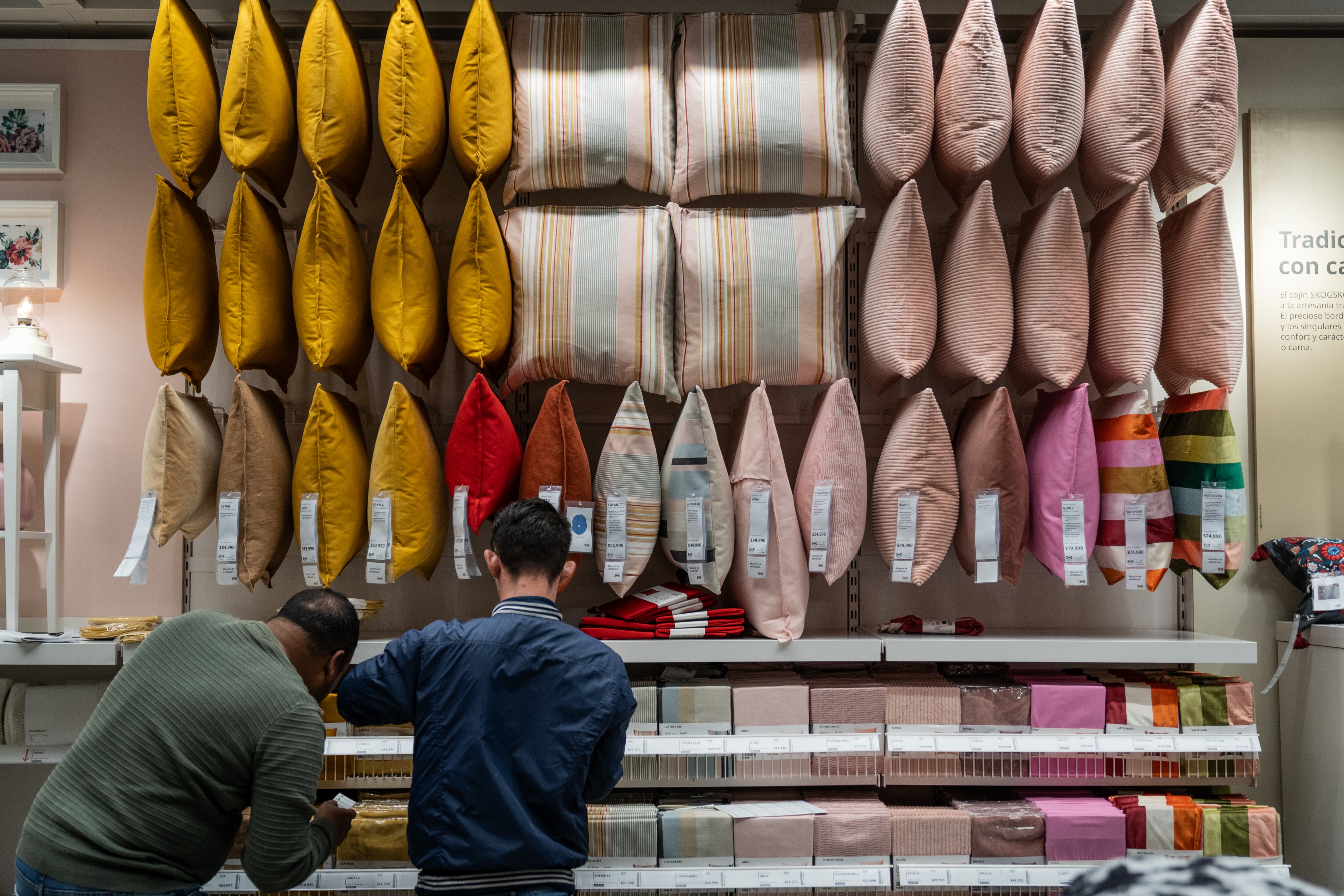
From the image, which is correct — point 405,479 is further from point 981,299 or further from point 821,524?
point 981,299

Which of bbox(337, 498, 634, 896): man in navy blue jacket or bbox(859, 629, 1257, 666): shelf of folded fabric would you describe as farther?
bbox(859, 629, 1257, 666): shelf of folded fabric

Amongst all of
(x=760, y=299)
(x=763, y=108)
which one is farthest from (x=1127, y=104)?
(x=760, y=299)

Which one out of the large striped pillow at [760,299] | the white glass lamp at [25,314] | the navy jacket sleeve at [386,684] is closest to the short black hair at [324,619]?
the navy jacket sleeve at [386,684]

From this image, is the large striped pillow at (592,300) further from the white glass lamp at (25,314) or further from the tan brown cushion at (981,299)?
the white glass lamp at (25,314)

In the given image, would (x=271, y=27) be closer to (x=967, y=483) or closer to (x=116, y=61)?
(x=116, y=61)

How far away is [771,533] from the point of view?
2416 mm

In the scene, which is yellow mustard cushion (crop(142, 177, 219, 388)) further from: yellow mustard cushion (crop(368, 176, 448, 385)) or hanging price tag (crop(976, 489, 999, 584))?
hanging price tag (crop(976, 489, 999, 584))

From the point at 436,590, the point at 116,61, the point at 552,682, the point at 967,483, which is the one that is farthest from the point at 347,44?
the point at 967,483

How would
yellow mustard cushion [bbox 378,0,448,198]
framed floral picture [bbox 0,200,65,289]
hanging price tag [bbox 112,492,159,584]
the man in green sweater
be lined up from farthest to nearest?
framed floral picture [bbox 0,200,65,289] < yellow mustard cushion [bbox 378,0,448,198] < hanging price tag [bbox 112,492,159,584] < the man in green sweater

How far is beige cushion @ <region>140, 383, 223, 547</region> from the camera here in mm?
2371

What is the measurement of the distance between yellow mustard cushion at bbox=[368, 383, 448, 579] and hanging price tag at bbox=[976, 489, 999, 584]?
1.47 m

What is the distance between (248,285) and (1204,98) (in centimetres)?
263

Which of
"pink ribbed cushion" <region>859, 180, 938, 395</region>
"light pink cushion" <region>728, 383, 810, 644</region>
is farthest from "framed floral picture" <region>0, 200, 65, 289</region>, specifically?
"pink ribbed cushion" <region>859, 180, 938, 395</region>

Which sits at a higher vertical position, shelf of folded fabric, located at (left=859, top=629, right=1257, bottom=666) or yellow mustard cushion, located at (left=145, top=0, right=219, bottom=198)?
yellow mustard cushion, located at (left=145, top=0, right=219, bottom=198)
